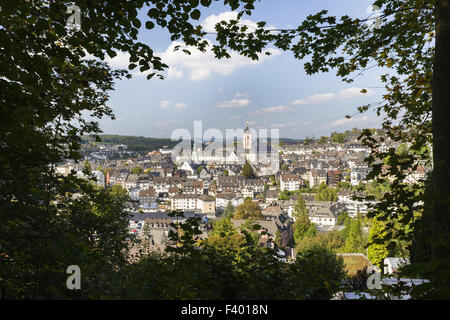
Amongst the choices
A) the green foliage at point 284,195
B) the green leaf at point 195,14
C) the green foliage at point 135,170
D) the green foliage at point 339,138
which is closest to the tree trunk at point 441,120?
the green leaf at point 195,14

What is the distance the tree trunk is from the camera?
106 inches

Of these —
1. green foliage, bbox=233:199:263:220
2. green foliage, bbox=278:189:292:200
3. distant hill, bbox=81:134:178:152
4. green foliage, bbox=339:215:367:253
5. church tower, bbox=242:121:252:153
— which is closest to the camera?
green foliage, bbox=339:215:367:253

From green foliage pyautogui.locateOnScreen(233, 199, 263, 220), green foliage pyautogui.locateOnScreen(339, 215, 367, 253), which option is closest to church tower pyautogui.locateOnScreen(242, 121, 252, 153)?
green foliage pyautogui.locateOnScreen(233, 199, 263, 220)

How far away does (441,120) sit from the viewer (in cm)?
284

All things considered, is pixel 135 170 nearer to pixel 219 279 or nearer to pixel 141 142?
pixel 141 142

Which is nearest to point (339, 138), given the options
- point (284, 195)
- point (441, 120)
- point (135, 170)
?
point (284, 195)

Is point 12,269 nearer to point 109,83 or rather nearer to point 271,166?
point 109,83

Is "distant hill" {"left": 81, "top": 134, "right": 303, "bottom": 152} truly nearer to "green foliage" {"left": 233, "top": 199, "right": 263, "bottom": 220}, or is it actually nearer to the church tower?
the church tower

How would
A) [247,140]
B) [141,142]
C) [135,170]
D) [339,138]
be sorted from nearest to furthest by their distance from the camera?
[135,170] < [339,138] < [247,140] < [141,142]

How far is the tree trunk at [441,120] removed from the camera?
2.70m

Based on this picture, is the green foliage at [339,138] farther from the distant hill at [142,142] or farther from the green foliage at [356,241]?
the green foliage at [356,241]

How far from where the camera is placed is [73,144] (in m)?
2.34

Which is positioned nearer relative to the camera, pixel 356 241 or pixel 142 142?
pixel 356 241
